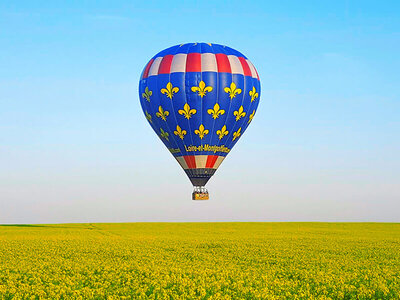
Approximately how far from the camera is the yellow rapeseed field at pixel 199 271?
19.2m

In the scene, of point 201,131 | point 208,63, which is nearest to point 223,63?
point 208,63

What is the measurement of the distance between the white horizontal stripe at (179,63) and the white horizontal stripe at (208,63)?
1530mm

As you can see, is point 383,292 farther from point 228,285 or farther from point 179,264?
point 179,264

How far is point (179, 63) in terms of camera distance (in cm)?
4066

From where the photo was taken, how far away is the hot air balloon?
39.9 metres

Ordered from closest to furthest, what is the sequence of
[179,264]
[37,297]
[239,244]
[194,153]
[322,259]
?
[37,297] < [179,264] < [322,259] < [239,244] < [194,153]

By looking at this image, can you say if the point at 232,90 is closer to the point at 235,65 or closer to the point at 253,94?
the point at 235,65

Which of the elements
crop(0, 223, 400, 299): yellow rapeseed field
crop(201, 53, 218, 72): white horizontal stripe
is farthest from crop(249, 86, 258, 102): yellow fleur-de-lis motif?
crop(0, 223, 400, 299): yellow rapeseed field

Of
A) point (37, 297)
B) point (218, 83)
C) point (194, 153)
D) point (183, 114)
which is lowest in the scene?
point (37, 297)

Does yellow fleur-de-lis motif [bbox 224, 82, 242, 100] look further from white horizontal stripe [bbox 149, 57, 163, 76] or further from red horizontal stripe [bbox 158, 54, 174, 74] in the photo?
white horizontal stripe [bbox 149, 57, 163, 76]

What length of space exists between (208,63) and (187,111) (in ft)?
14.1

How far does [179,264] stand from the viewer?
88.9 ft

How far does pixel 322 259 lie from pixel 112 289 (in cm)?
1450

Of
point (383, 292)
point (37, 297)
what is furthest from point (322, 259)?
point (37, 297)
